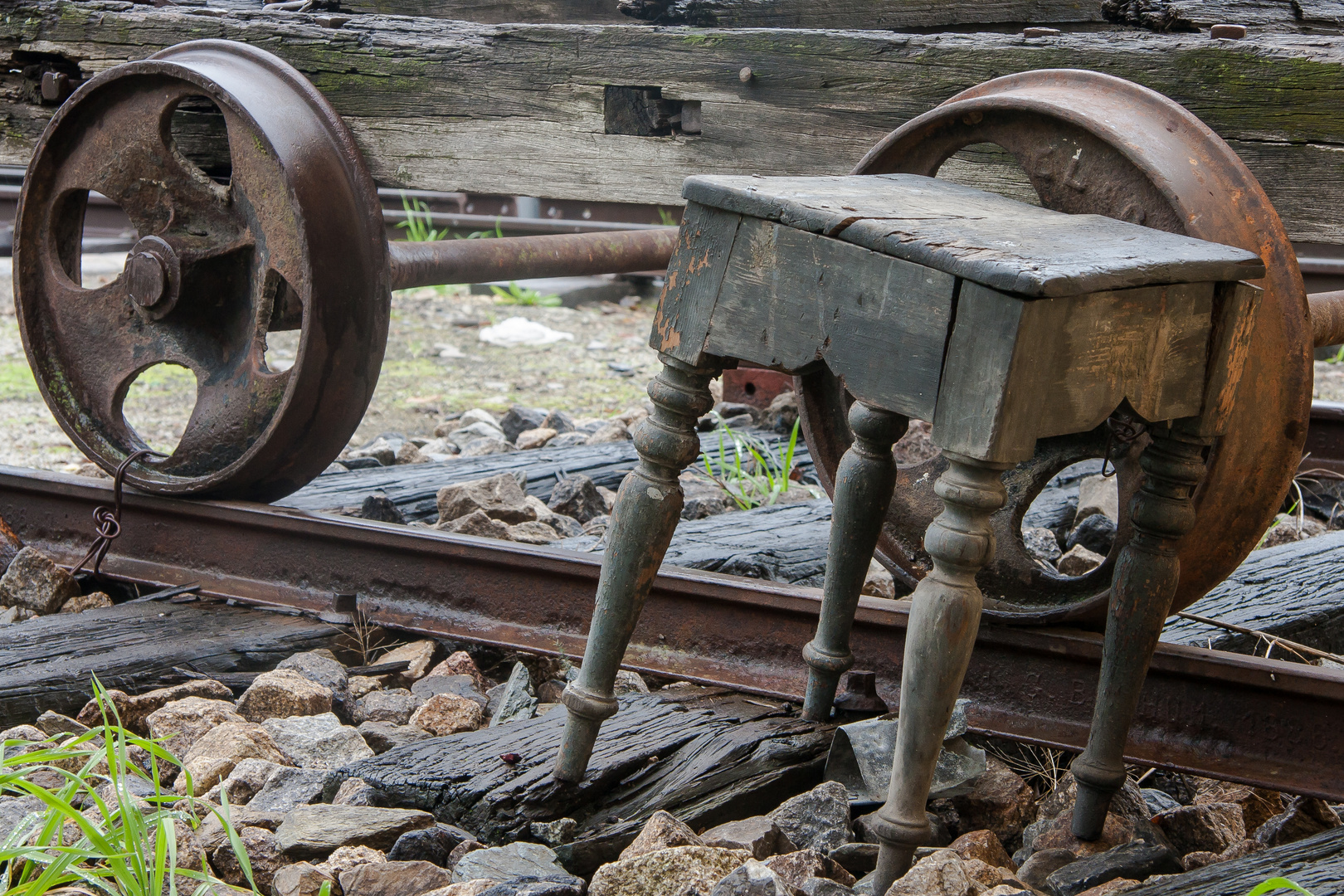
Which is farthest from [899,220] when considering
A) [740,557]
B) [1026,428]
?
[740,557]

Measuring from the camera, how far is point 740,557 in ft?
9.53

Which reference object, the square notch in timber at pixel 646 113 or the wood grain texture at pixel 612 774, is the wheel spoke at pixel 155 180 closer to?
the square notch in timber at pixel 646 113

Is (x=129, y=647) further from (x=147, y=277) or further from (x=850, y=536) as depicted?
(x=850, y=536)

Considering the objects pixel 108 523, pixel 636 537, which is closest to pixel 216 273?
pixel 108 523

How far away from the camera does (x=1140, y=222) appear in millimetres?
1962

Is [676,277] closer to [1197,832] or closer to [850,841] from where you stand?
[850,841]

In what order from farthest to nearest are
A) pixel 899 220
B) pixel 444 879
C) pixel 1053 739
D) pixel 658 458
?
1. pixel 1053 739
2. pixel 658 458
3. pixel 444 879
4. pixel 899 220

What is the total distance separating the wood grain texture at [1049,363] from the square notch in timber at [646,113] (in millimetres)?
1456

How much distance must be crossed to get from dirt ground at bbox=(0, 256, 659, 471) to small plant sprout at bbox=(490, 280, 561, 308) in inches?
1.9

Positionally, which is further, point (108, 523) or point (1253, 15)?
point (108, 523)

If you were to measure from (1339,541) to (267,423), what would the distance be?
Answer: 2.44 m

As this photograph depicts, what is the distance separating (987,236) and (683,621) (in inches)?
44.9

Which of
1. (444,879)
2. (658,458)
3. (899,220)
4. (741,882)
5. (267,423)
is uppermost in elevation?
(899,220)

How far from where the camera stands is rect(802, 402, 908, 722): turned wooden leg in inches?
80.4
